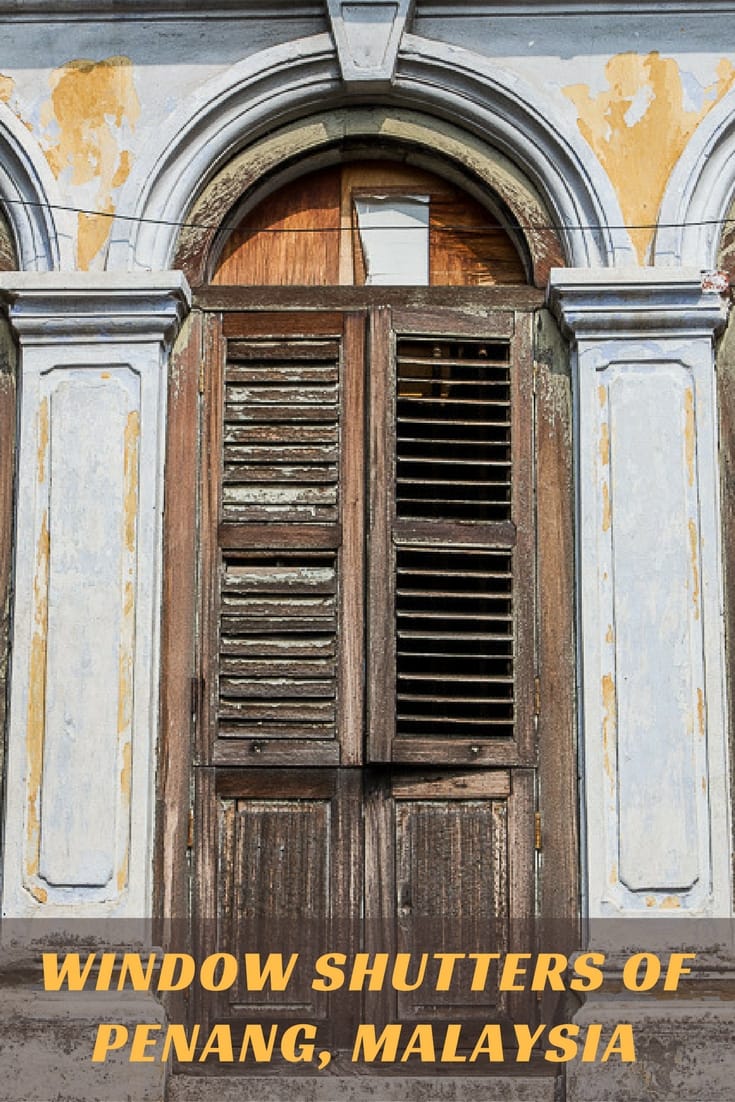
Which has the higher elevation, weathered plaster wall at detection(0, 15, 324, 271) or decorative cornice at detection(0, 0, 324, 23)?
decorative cornice at detection(0, 0, 324, 23)

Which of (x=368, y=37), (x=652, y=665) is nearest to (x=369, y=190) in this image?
(x=368, y=37)

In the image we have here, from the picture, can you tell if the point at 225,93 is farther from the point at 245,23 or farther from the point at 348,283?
the point at 348,283

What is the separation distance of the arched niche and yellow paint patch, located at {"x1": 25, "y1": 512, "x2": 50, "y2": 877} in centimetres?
119

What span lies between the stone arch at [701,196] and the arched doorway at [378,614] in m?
0.52

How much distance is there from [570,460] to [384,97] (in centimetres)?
150

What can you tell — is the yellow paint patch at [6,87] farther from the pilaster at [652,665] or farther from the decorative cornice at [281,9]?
the pilaster at [652,665]

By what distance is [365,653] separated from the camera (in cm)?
668

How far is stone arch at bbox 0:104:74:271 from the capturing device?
22.7ft

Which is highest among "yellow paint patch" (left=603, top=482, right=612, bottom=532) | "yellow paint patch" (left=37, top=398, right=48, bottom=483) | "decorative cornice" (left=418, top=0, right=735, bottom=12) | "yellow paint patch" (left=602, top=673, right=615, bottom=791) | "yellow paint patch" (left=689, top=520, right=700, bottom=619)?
"decorative cornice" (left=418, top=0, right=735, bottom=12)

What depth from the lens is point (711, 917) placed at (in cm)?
633

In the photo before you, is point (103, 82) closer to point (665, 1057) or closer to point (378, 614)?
point (378, 614)

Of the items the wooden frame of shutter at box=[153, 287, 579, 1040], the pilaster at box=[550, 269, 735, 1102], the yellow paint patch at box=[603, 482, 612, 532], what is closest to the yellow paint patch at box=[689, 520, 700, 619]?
the pilaster at box=[550, 269, 735, 1102]

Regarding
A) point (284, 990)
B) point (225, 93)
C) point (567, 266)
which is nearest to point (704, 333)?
point (567, 266)

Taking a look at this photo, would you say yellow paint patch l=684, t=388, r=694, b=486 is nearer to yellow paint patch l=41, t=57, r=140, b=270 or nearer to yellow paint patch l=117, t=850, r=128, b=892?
yellow paint patch l=41, t=57, r=140, b=270
